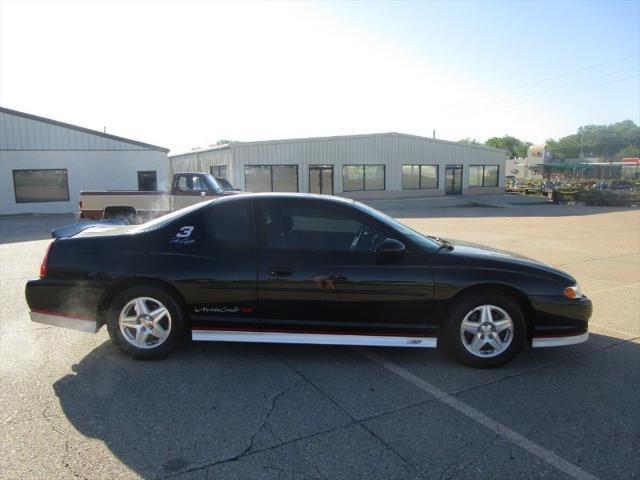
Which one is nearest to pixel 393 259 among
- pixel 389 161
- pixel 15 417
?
pixel 15 417

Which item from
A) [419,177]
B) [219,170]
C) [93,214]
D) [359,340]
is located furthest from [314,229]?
[419,177]

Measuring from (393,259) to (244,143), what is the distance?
2428cm

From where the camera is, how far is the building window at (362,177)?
101ft

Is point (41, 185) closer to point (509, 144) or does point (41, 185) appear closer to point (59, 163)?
point (59, 163)

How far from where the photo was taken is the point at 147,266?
4137mm

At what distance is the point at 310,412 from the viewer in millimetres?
3352

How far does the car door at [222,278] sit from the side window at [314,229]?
22 cm

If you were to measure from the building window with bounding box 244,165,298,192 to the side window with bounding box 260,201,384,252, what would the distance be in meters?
23.2

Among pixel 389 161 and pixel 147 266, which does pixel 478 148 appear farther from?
pixel 147 266

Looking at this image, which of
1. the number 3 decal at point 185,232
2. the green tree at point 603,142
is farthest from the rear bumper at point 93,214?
the green tree at point 603,142

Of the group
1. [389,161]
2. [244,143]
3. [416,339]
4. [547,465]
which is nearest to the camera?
[547,465]

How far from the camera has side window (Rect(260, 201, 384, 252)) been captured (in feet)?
13.8

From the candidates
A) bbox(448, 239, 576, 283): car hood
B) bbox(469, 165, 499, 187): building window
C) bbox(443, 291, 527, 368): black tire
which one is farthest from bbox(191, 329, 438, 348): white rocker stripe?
bbox(469, 165, 499, 187): building window

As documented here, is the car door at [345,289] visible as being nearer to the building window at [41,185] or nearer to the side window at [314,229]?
the side window at [314,229]
